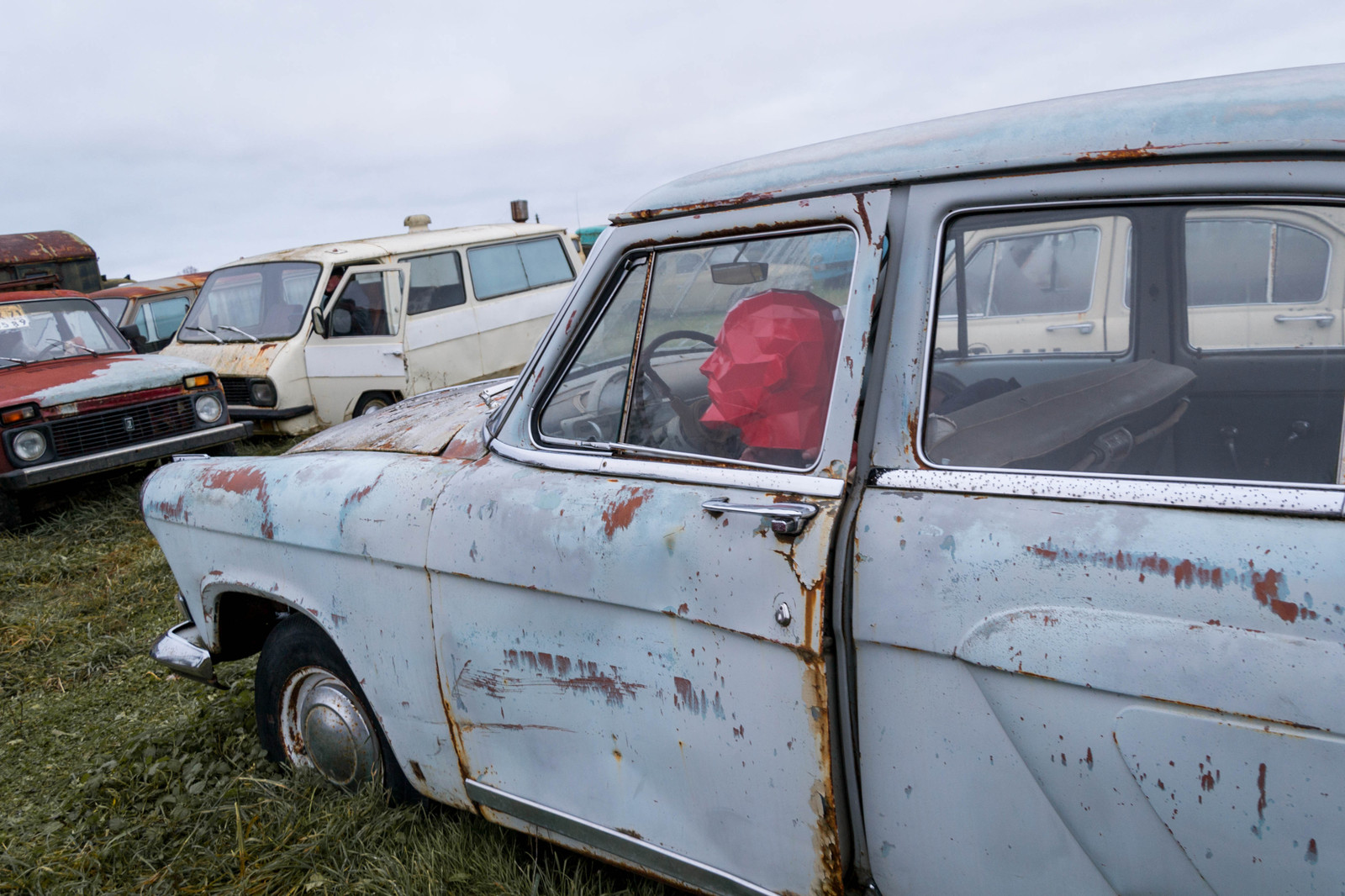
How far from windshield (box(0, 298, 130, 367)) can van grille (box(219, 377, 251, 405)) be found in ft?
2.61

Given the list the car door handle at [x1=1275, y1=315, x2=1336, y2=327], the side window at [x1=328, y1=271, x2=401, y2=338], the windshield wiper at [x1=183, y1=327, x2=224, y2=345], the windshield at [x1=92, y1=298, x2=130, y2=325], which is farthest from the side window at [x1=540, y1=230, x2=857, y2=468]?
the windshield at [x1=92, y1=298, x2=130, y2=325]

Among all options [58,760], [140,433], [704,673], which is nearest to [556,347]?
[704,673]

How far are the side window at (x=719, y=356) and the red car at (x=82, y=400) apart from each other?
574 centimetres

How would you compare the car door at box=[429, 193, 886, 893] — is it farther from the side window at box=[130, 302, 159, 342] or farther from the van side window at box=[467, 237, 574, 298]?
the side window at box=[130, 302, 159, 342]

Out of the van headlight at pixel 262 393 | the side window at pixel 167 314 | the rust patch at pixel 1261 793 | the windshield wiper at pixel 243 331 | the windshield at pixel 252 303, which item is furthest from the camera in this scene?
the side window at pixel 167 314

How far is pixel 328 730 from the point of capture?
A: 261 centimetres

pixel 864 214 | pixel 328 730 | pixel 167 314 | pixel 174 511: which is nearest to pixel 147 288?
pixel 167 314

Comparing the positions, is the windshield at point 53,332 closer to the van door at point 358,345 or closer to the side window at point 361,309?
the van door at point 358,345

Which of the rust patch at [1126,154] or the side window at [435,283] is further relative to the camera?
the side window at [435,283]

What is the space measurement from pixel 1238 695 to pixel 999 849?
0.44 meters

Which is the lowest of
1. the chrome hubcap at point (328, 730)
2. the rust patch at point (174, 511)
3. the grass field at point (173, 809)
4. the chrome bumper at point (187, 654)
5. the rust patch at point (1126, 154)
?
the grass field at point (173, 809)

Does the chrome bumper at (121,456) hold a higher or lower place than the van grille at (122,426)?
lower

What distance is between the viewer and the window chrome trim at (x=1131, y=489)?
124 centimetres

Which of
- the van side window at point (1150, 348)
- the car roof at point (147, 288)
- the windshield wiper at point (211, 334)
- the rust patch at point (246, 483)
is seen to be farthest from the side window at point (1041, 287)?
the car roof at point (147, 288)
